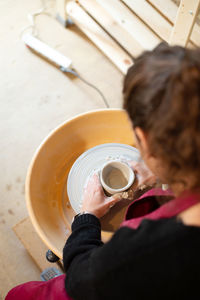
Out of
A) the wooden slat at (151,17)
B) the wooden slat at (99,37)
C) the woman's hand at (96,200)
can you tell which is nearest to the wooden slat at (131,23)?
the wooden slat at (151,17)

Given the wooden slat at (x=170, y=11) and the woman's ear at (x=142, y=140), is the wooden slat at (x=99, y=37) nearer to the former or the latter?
the wooden slat at (x=170, y=11)

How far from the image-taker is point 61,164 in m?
1.24

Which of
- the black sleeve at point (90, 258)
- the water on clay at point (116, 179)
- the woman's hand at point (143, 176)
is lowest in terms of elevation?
the woman's hand at point (143, 176)

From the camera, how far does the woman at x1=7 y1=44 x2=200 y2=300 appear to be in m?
0.52

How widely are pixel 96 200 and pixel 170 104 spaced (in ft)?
1.90

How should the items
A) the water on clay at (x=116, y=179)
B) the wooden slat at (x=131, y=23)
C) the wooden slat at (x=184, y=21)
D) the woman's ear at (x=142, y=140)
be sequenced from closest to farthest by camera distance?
the woman's ear at (x=142, y=140) → the water on clay at (x=116, y=179) → the wooden slat at (x=184, y=21) → the wooden slat at (x=131, y=23)

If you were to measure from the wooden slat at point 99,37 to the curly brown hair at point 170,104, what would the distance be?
4.74 feet

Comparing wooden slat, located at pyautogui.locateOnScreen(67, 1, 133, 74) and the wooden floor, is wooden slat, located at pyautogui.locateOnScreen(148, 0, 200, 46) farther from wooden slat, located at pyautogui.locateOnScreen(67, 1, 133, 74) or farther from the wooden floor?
the wooden floor

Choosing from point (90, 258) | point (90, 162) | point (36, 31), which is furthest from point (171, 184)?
point (36, 31)

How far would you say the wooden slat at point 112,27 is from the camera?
1981mm

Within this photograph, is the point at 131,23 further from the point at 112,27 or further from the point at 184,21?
the point at 184,21

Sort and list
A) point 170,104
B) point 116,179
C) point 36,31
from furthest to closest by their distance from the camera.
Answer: point 36,31 < point 116,179 < point 170,104

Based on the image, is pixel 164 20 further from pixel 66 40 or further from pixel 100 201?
pixel 100 201

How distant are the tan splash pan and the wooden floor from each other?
0.46 m
